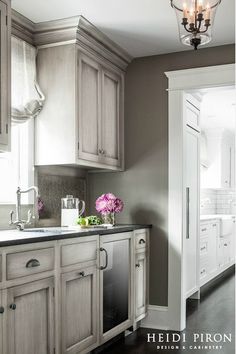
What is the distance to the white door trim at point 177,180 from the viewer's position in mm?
3957

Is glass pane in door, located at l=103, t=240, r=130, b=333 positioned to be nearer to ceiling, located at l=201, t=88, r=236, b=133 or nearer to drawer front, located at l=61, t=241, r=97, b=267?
drawer front, located at l=61, t=241, r=97, b=267

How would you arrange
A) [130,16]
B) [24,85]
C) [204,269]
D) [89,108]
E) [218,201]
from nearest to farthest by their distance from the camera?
[130,16] → [24,85] → [89,108] → [204,269] → [218,201]

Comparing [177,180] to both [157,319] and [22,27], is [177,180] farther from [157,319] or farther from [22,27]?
[22,27]

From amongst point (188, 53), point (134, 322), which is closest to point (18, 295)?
point (134, 322)

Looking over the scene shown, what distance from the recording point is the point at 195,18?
231cm

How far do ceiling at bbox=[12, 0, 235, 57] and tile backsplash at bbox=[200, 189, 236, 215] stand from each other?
4287mm

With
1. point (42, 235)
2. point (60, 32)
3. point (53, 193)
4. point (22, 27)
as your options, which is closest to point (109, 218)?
point (53, 193)

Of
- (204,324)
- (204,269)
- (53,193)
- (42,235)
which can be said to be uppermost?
(53,193)

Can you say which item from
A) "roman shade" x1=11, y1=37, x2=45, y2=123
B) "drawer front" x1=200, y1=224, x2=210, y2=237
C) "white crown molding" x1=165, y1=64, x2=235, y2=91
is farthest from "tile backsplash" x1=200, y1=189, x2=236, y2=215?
"roman shade" x1=11, y1=37, x2=45, y2=123

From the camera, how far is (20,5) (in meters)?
3.10

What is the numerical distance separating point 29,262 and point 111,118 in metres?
1.92

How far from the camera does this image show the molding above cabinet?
3.34m

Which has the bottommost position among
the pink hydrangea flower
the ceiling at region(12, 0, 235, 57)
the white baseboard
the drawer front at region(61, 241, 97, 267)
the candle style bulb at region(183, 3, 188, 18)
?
the white baseboard

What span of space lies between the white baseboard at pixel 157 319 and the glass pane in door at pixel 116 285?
469 mm
